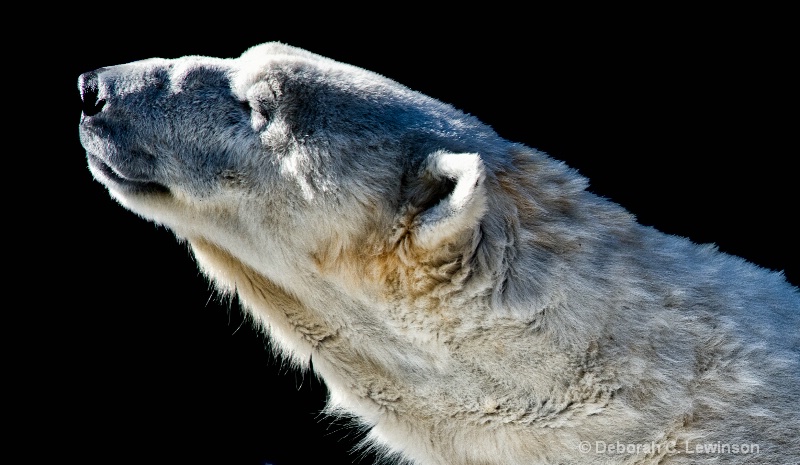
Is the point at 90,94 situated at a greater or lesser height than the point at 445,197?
lesser

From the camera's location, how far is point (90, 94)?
353 centimetres

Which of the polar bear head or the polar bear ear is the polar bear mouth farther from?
the polar bear ear

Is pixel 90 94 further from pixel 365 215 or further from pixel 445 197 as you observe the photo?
pixel 445 197

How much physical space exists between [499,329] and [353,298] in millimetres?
556

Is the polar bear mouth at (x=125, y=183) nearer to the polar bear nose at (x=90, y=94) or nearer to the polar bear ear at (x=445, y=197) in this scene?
the polar bear nose at (x=90, y=94)

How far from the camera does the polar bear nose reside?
3502 millimetres

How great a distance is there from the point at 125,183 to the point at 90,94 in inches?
15.3

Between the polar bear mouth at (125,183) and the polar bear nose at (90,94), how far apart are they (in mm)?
187

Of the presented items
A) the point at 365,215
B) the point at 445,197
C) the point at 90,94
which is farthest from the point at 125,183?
the point at 445,197

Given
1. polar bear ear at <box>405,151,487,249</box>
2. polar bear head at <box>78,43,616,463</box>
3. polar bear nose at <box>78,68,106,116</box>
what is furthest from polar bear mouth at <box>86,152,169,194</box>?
polar bear ear at <box>405,151,487,249</box>

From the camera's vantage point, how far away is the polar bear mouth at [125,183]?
3.46m

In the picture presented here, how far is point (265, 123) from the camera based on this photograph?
11.0 ft

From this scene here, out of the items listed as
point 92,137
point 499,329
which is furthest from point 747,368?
point 92,137

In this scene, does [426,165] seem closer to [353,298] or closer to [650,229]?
[353,298]
